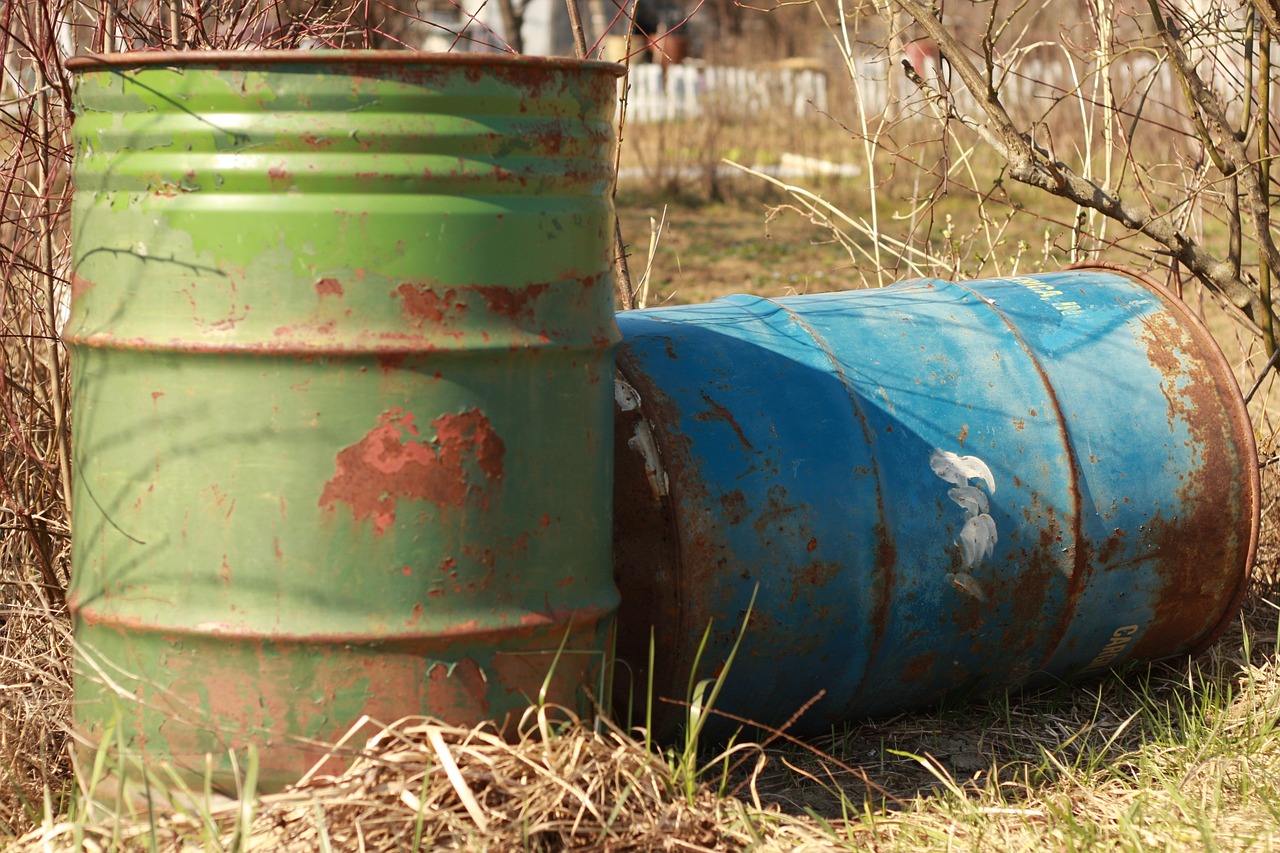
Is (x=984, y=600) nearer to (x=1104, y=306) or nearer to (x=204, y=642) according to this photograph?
(x=1104, y=306)

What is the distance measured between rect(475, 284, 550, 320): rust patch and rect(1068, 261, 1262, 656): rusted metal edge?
153cm

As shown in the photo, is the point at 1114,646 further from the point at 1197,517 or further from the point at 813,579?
the point at 813,579

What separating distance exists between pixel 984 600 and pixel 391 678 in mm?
1172

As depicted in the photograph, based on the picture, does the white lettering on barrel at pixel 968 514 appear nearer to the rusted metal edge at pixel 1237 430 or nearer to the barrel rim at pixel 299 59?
the rusted metal edge at pixel 1237 430

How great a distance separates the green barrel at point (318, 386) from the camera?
1824mm

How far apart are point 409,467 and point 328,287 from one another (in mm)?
271

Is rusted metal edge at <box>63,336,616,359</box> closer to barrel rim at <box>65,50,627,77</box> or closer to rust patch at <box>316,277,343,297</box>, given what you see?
rust patch at <box>316,277,343,297</box>


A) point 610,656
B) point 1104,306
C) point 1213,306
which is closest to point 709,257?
point 1213,306

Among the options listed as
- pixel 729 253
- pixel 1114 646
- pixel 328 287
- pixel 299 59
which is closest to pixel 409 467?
pixel 328 287

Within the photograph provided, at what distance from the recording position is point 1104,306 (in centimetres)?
283

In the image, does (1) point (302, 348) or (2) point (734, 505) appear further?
(2) point (734, 505)

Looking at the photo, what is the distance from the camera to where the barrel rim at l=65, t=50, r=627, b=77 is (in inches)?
70.1

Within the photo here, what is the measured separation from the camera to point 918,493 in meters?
2.45

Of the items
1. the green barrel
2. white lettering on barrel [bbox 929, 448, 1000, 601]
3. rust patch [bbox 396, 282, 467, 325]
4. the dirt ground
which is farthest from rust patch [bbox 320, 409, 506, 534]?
the dirt ground
